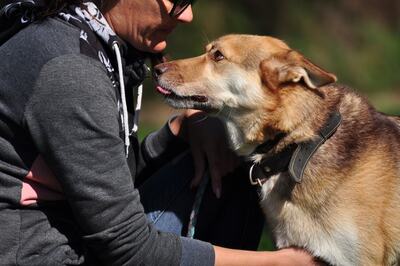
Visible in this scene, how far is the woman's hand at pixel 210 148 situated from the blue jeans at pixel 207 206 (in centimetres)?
5

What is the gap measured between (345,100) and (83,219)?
1.20m

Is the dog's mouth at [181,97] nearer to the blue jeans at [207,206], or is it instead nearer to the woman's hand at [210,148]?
the woman's hand at [210,148]

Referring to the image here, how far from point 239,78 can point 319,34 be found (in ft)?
31.9

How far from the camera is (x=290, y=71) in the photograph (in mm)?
2887

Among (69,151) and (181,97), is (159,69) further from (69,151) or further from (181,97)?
(69,151)

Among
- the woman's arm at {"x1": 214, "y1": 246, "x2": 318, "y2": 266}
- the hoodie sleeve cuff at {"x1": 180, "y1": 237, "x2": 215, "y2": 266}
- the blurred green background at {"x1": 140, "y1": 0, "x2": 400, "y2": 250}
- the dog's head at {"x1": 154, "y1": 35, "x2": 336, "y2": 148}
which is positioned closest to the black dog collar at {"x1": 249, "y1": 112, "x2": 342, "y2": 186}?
the dog's head at {"x1": 154, "y1": 35, "x2": 336, "y2": 148}

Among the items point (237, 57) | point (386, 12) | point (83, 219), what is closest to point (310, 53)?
point (386, 12)

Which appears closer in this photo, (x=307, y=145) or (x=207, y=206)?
(x=307, y=145)

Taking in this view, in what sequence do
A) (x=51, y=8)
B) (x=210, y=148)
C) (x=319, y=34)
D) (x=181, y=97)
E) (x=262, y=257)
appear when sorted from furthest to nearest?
(x=319, y=34) < (x=210, y=148) < (x=181, y=97) < (x=262, y=257) < (x=51, y=8)

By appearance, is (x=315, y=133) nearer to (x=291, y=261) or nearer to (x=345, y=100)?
(x=345, y=100)

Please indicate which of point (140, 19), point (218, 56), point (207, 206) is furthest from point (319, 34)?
point (140, 19)

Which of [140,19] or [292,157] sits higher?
[140,19]

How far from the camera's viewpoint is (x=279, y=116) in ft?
9.47

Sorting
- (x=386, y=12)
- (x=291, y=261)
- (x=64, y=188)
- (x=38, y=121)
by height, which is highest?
(x=38, y=121)
